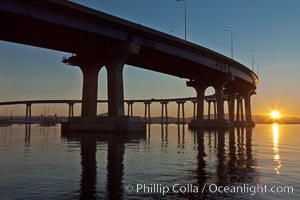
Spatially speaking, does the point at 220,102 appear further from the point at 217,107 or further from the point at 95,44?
the point at 95,44

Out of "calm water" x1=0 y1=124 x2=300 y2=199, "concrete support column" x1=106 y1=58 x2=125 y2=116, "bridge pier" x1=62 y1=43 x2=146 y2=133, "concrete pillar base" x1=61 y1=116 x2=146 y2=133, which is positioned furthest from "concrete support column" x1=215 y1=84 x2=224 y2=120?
"calm water" x1=0 y1=124 x2=300 y2=199

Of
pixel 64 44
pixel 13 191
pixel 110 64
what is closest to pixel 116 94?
pixel 110 64

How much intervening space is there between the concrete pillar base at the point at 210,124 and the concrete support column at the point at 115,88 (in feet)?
172

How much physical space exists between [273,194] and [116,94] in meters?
53.0

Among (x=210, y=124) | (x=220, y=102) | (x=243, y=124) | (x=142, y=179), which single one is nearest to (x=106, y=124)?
(x=142, y=179)

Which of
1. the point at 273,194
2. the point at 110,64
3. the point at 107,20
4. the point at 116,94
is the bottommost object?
the point at 273,194

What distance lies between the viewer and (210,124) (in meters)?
114

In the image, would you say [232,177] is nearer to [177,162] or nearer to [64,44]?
[177,162]

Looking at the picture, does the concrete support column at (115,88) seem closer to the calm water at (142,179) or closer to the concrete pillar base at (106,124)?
the concrete pillar base at (106,124)

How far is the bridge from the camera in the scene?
170ft

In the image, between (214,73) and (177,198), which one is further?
(214,73)

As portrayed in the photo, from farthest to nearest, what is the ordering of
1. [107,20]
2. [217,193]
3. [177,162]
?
[107,20] < [177,162] < [217,193]

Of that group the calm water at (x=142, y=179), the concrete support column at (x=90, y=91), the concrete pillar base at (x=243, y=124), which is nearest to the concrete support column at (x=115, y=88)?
the concrete support column at (x=90, y=91)

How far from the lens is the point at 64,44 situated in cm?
6625
